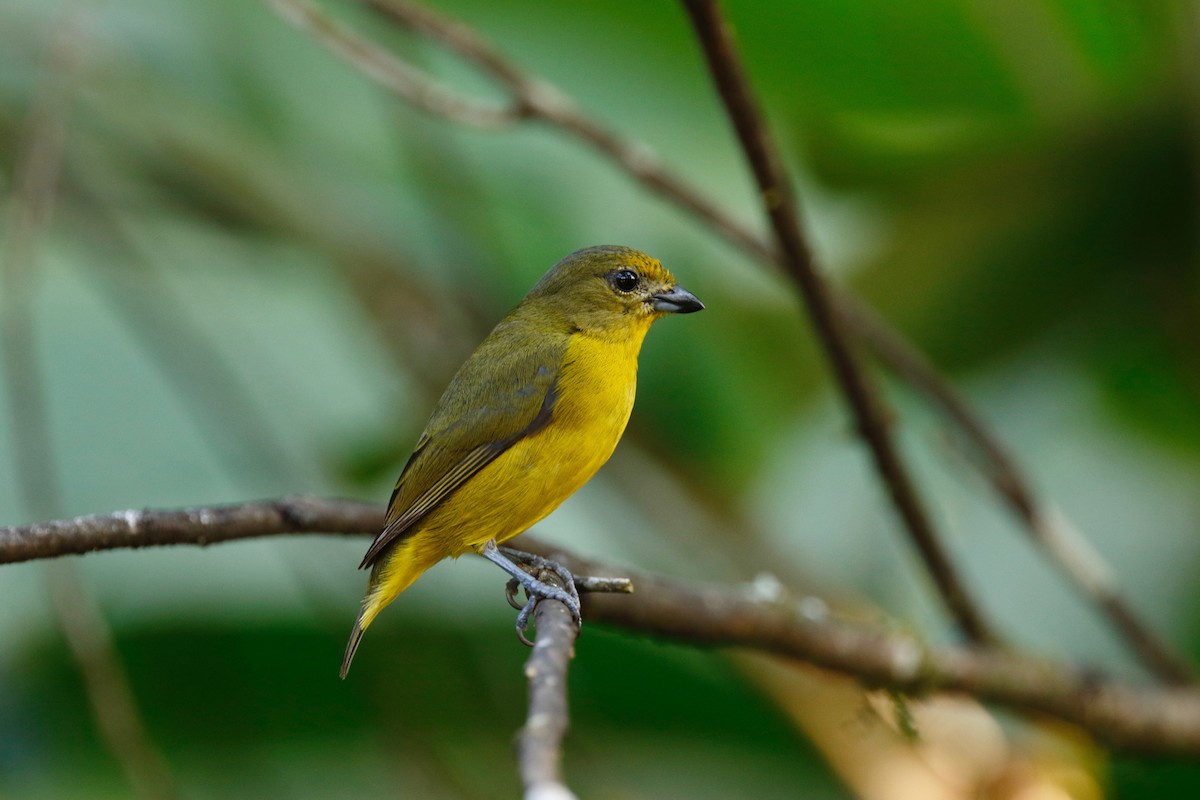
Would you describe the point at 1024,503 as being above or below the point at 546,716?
above

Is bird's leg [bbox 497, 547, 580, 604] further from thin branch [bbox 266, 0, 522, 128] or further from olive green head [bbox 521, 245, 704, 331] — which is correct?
thin branch [bbox 266, 0, 522, 128]

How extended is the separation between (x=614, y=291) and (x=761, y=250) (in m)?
0.53

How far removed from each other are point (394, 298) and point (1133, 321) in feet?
8.01

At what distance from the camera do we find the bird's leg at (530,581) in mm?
2169

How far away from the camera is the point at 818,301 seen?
286 cm

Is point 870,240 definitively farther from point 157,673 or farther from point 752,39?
point 157,673

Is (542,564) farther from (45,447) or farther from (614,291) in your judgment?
(45,447)

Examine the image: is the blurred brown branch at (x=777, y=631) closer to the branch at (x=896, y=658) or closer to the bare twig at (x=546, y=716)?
the branch at (x=896, y=658)

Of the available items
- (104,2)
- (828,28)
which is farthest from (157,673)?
(828,28)

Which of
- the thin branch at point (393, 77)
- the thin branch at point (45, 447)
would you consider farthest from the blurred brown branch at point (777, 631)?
the thin branch at point (393, 77)

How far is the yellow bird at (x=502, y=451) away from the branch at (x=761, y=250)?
50cm

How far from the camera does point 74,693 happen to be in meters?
4.05

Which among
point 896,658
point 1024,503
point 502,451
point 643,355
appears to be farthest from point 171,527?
point 643,355

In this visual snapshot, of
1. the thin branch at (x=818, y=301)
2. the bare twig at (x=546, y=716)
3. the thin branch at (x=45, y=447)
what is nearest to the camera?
the bare twig at (x=546, y=716)
